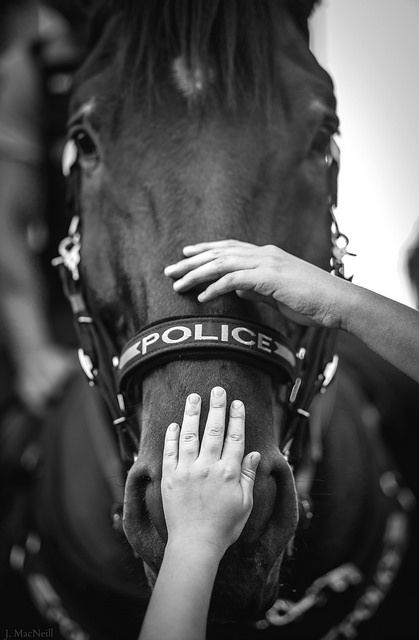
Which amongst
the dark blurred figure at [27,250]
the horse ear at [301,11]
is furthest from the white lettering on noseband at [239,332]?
the dark blurred figure at [27,250]

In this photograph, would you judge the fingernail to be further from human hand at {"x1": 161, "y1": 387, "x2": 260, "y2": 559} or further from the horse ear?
the horse ear

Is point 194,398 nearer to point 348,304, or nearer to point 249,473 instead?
point 249,473

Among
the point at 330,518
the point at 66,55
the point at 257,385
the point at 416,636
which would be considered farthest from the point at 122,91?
the point at 416,636

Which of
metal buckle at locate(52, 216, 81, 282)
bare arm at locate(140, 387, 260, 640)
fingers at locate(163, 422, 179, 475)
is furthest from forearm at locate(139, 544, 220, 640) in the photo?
metal buckle at locate(52, 216, 81, 282)

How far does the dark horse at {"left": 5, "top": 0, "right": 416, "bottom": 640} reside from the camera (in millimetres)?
1121

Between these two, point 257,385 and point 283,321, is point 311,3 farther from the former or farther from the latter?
point 257,385

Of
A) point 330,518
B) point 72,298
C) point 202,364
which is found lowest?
point 330,518

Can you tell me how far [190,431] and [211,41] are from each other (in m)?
0.81

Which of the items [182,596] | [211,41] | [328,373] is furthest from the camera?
[328,373]

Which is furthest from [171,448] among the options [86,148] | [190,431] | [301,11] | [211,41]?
[301,11]

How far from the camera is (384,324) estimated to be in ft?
3.85

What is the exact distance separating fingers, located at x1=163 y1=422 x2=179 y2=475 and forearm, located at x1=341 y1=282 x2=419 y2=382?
1.10 ft

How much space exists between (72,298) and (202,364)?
21.2 inches

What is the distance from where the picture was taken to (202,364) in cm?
114
